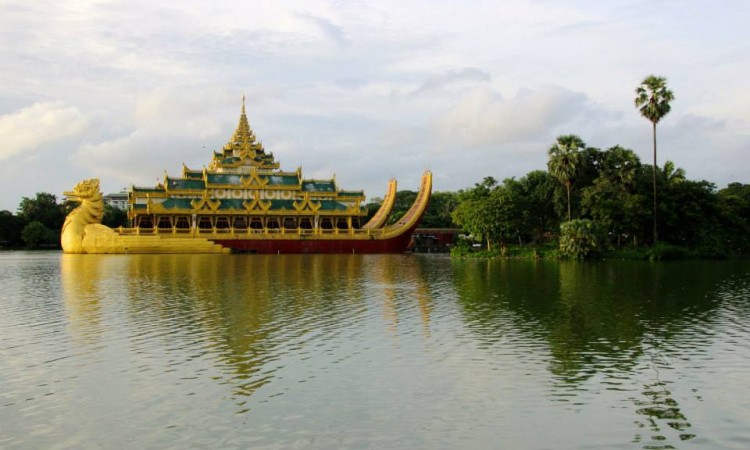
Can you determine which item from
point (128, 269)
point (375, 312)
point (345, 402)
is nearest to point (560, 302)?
point (375, 312)

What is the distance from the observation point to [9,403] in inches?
360

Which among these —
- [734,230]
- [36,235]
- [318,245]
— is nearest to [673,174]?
[734,230]

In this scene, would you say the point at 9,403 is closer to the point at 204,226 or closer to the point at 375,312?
the point at 375,312

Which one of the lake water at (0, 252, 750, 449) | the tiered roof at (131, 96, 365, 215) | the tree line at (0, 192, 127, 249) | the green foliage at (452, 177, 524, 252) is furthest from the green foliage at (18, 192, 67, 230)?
the lake water at (0, 252, 750, 449)

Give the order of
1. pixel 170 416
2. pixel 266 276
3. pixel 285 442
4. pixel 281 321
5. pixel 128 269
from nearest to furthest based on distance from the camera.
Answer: pixel 285 442
pixel 170 416
pixel 281 321
pixel 266 276
pixel 128 269

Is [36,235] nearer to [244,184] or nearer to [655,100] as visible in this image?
[244,184]

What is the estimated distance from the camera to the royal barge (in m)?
55.1

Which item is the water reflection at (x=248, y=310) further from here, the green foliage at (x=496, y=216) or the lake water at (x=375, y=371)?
the green foliage at (x=496, y=216)

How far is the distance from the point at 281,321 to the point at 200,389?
6065mm

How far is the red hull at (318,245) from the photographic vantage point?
193ft

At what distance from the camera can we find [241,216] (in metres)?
63.8

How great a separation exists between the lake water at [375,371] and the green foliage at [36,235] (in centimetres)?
5920

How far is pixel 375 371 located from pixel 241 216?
54367mm

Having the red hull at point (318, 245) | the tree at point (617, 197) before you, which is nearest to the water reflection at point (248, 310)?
the tree at point (617, 197)
